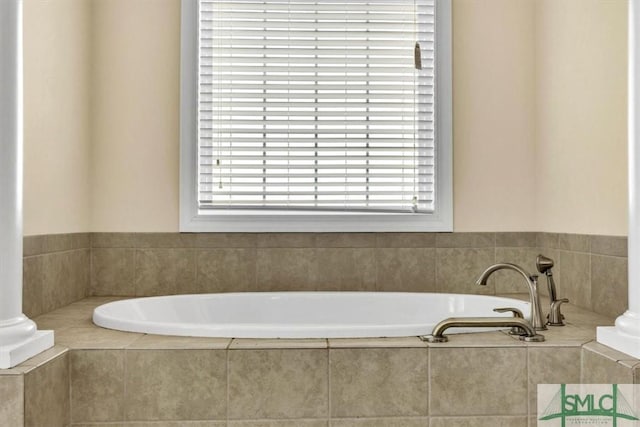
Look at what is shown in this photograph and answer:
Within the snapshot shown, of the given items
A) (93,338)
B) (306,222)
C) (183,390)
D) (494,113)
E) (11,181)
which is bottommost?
(183,390)

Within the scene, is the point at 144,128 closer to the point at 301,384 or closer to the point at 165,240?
the point at 165,240

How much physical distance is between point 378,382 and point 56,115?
1.94 metres

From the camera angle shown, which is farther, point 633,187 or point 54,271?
point 54,271

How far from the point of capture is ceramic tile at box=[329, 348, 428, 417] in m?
1.89

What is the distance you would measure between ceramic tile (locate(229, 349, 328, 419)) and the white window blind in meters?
1.40

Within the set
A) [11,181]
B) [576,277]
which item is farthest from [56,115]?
[576,277]

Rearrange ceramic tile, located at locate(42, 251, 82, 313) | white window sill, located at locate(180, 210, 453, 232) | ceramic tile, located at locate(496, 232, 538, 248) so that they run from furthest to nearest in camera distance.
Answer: ceramic tile, located at locate(496, 232, 538, 248) → white window sill, located at locate(180, 210, 453, 232) → ceramic tile, located at locate(42, 251, 82, 313)

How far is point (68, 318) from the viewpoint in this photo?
8.21ft

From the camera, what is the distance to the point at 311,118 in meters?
3.25

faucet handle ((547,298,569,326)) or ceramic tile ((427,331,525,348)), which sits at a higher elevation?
faucet handle ((547,298,569,326))

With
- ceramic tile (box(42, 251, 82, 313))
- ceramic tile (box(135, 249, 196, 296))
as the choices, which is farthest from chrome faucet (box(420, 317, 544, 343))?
ceramic tile (box(42, 251, 82, 313))

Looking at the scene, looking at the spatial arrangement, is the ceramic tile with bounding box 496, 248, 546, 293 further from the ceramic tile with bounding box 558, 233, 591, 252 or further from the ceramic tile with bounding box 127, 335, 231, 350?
the ceramic tile with bounding box 127, 335, 231, 350

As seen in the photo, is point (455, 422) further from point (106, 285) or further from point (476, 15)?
point (476, 15)

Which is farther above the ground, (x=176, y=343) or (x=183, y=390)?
(x=176, y=343)
